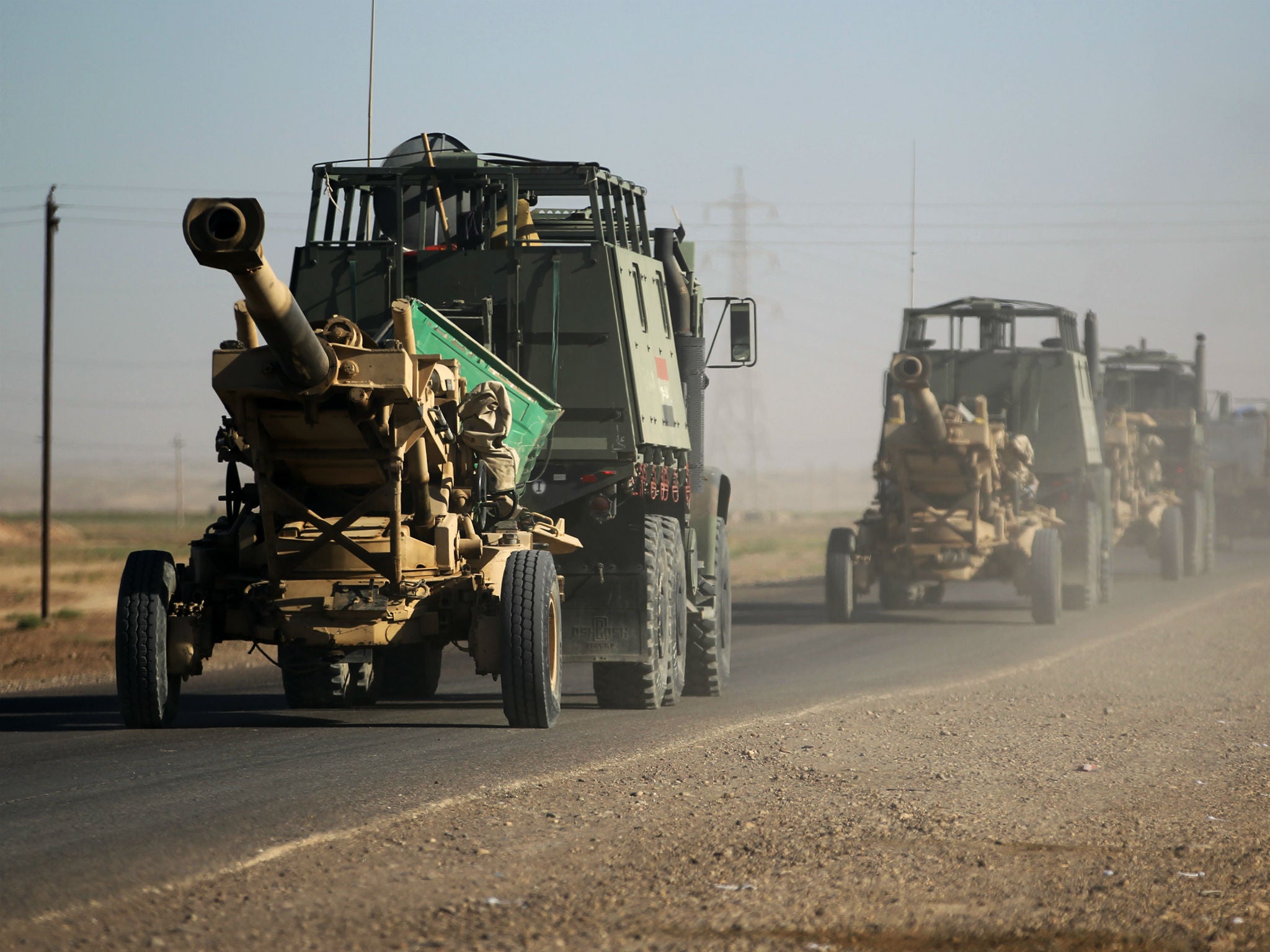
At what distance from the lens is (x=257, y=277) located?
8.50 metres

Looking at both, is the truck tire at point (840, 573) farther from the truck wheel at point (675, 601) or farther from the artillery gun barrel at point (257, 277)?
the artillery gun barrel at point (257, 277)

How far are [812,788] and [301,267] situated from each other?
18.9 ft

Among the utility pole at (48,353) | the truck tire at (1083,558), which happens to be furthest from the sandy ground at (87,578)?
the truck tire at (1083,558)

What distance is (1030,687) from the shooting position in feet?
46.0

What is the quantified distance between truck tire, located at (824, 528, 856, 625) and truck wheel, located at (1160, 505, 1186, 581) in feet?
34.8

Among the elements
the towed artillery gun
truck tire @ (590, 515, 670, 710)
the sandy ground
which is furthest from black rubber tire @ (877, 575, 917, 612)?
the towed artillery gun

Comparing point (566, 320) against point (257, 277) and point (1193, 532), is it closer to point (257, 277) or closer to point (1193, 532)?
point (257, 277)

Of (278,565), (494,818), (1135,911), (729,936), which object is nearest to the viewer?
(729,936)

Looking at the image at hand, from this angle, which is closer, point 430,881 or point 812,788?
point 430,881

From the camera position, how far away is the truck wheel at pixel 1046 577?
21531 mm

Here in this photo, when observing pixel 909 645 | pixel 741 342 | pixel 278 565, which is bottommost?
pixel 909 645

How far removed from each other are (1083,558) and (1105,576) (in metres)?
1.53

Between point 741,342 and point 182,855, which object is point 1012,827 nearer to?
point 182,855

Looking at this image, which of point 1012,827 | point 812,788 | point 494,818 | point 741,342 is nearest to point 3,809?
point 494,818
